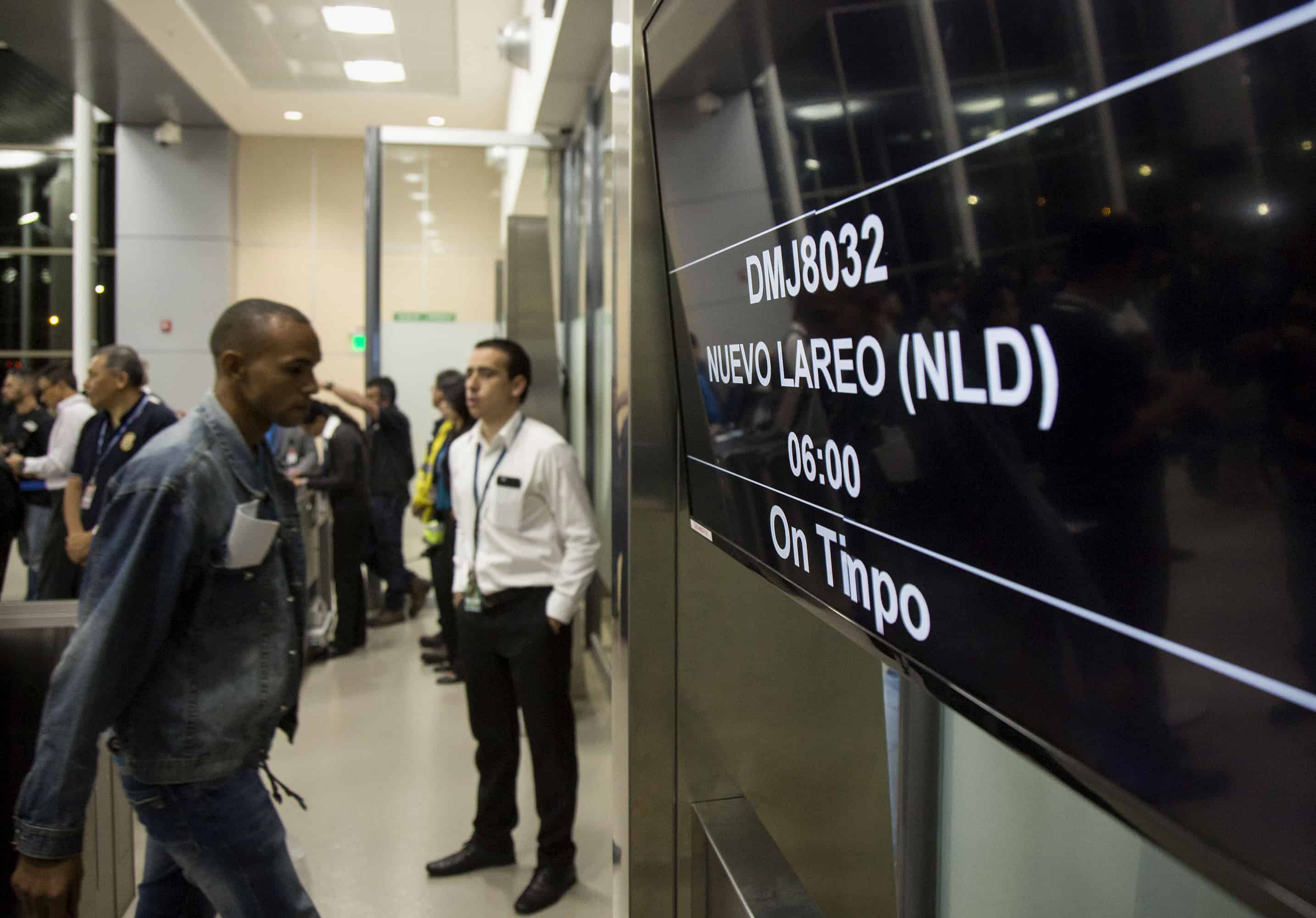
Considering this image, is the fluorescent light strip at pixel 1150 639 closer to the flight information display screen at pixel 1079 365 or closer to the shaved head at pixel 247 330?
the flight information display screen at pixel 1079 365

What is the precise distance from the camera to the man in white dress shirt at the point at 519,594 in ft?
10.7

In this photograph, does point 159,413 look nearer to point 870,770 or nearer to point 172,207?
point 870,770

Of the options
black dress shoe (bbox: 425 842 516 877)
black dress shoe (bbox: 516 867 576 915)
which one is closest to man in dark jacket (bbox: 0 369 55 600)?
black dress shoe (bbox: 425 842 516 877)

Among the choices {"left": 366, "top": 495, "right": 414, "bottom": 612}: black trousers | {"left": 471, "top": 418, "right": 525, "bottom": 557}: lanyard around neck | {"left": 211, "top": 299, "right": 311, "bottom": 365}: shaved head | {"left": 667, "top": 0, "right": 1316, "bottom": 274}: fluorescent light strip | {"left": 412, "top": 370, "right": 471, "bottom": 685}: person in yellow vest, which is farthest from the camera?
{"left": 366, "top": 495, "right": 414, "bottom": 612}: black trousers

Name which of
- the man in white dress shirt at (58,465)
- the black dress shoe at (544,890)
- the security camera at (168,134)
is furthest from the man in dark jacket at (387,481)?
the security camera at (168,134)

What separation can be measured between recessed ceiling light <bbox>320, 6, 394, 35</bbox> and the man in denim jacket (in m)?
7.37

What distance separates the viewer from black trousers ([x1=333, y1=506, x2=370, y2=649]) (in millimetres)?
6098

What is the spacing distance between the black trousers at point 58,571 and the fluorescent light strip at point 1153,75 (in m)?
5.77

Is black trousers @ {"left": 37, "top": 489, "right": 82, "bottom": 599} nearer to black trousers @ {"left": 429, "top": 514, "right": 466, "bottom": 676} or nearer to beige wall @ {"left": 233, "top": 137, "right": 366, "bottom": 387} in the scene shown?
black trousers @ {"left": 429, "top": 514, "right": 466, "bottom": 676}

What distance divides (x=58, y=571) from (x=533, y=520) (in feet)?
11.8

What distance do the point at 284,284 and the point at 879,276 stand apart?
1371 cm

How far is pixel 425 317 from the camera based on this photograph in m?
6.56

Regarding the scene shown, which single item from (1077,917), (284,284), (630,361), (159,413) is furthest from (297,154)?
(1077,917)

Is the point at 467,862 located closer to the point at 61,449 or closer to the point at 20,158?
the point at 61,449
